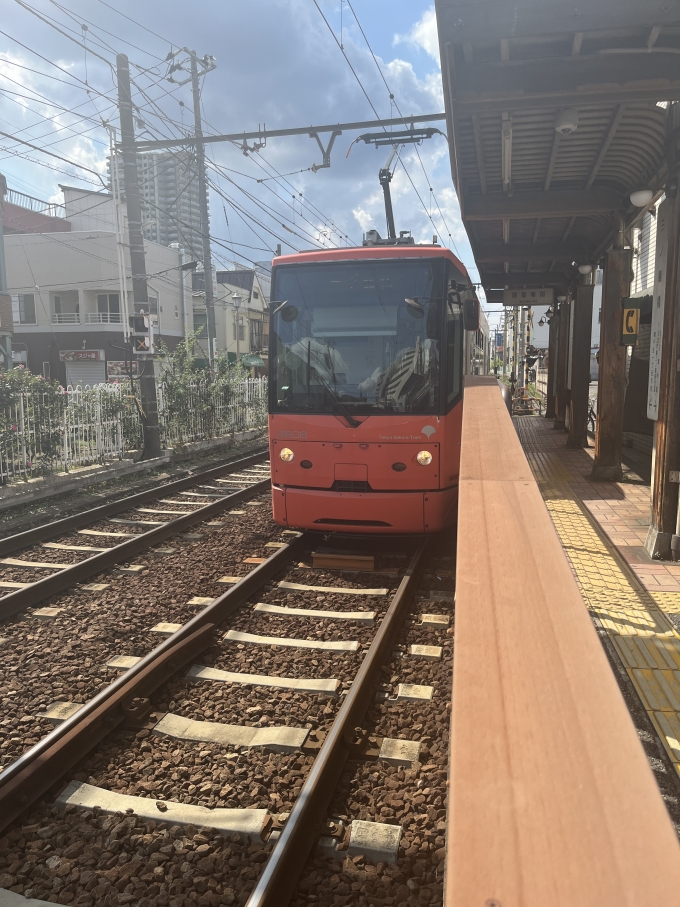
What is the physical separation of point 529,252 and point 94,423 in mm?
9815

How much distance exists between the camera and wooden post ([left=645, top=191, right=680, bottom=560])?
657 centimetres

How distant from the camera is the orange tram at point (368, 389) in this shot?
22.3ft

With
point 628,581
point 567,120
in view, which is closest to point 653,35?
point 567,120

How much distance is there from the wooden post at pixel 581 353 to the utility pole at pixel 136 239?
9.48m

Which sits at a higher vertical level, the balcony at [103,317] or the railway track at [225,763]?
the balcony at [103,317]

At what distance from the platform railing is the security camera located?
20.4 feet

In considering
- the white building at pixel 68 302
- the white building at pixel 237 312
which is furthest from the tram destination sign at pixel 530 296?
the white building at pixel 237 312

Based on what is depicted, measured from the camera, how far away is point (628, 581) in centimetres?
623

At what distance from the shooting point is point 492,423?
3.07 metres

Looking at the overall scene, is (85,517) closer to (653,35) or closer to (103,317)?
(653,35)

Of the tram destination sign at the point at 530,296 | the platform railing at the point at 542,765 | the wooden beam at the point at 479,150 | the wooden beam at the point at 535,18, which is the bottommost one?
the platform railing at the point at 542,765

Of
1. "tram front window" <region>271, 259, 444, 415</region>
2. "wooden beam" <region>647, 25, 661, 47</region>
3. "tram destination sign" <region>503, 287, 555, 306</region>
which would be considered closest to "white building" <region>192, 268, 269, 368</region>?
"tram destination sign" <region>503, 287, 555, 306</region>

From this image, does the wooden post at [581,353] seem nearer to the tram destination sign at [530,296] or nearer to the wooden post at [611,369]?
the wooden post at [611,369]

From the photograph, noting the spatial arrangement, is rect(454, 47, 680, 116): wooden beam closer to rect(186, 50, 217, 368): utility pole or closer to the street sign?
the street sign
